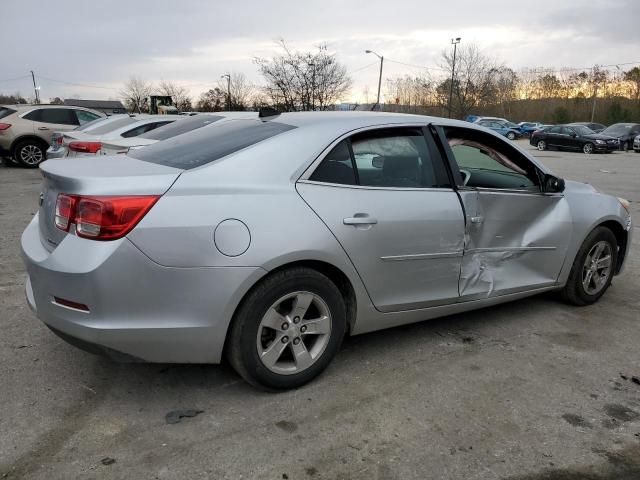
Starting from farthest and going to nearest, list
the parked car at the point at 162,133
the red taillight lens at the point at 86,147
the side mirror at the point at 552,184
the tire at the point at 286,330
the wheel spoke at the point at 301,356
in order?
the red taillight lens at the point at 86,147, the parked car at the point at 162,133, the side mirror at the point at 552,184, the wheel spoke at the point at 301,356, the tire at the point at 286,330

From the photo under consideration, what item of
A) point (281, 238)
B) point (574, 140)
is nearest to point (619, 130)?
point (574, 140)

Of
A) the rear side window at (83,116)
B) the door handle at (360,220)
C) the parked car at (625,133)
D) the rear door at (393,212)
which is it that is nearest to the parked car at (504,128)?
the parked car at (625,133)

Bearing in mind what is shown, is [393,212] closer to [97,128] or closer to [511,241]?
[511,241]

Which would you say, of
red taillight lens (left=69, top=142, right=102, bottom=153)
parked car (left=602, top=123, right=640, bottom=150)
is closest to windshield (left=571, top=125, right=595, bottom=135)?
parked car (left=602, top=123, right=640, bottom=150)

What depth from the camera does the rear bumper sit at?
2545 millimetres

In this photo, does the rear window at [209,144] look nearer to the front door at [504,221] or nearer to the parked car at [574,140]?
the front door at [504,221]

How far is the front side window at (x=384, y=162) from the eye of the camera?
125 inches

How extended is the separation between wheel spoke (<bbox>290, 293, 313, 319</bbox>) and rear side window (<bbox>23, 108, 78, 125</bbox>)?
13.6 m

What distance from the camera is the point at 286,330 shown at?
9.75ft

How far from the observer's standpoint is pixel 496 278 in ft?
12.8

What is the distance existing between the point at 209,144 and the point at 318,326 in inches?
49.8

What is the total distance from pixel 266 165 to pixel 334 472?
1557mm

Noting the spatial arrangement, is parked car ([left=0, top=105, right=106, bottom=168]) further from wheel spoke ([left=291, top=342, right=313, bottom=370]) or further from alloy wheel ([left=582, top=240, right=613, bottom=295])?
wheel spoke ([left=291, top=342, right=313, bottom=370])

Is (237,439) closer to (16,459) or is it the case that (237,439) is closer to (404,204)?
(16,459)
